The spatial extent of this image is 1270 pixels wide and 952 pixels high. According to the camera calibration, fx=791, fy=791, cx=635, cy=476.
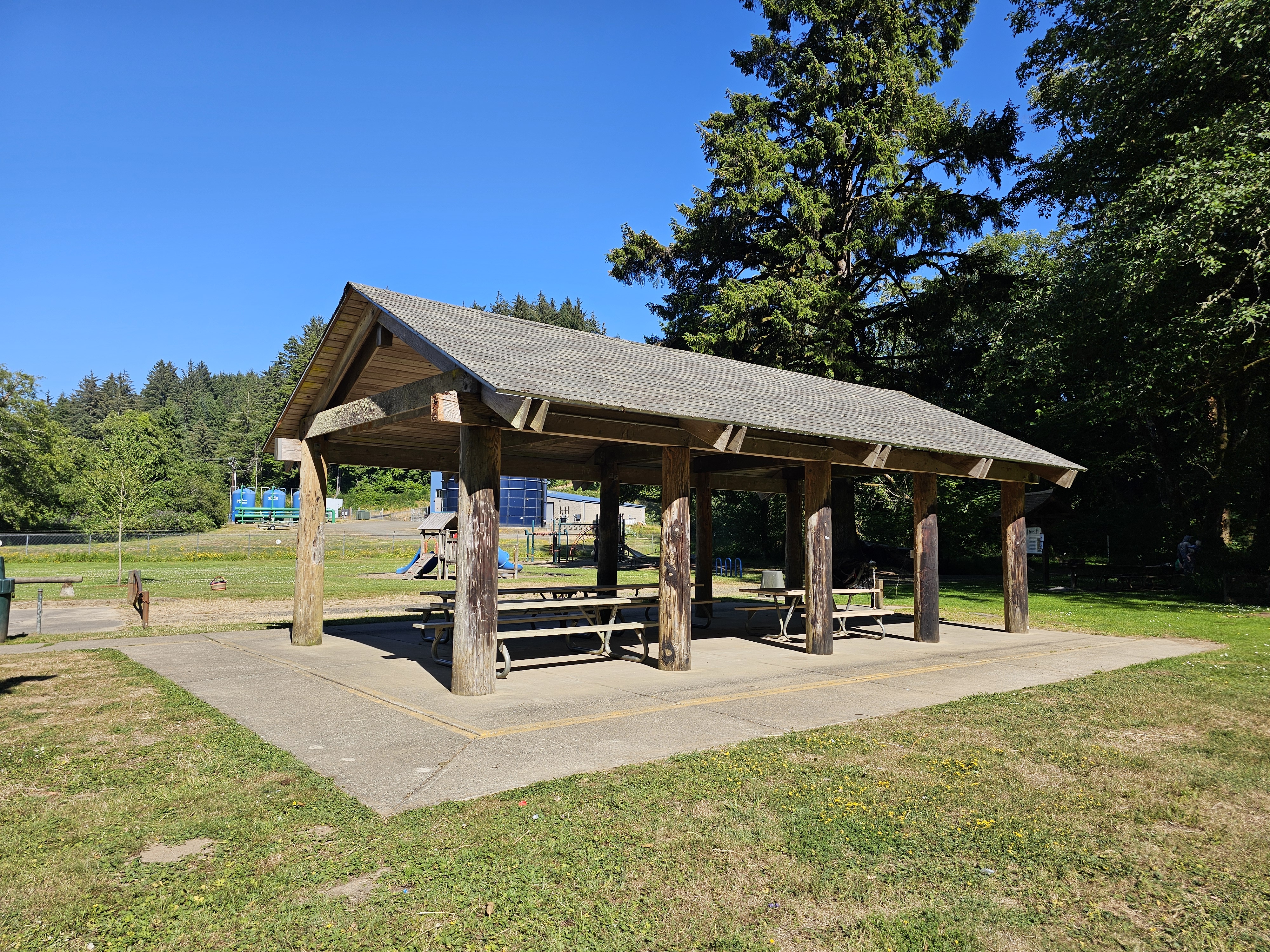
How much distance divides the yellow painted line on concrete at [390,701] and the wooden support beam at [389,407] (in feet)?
9.06

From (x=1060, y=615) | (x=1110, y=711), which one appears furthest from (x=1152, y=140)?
(x=1110, y=711)

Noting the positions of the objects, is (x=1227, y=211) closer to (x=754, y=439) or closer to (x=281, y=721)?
(x=754, y=439)

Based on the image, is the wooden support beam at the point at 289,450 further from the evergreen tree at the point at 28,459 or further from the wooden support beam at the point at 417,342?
the evergreen tree at the point at 28,459

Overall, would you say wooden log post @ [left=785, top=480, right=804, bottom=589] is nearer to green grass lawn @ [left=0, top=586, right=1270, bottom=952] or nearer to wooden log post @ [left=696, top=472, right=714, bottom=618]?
wooden log post @ [left=696, top=472, right=714, bottom=618]

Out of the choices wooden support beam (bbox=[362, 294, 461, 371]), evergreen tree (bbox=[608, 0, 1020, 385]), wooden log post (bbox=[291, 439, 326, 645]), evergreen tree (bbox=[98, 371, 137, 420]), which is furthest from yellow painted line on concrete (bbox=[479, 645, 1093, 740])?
evergreen tree (bbox=[98, 371, 137, 420])

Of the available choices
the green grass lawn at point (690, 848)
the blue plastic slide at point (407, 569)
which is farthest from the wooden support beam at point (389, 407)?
the blue plastic slide at point (407, 569)

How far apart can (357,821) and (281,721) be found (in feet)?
9.31

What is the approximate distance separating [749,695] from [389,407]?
205 inches

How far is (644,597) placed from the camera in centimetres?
1080

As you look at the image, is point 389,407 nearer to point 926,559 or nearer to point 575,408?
point 575,408

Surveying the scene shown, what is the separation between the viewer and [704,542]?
15.6 meters

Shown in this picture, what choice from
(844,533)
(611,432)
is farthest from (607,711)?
(844,533)

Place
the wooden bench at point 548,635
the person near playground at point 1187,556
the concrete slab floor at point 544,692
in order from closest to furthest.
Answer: the concrete slab floor at point 544,692, the wooden bench at point 548,635, the person near playground at point 1187,556

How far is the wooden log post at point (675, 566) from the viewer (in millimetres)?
9266
